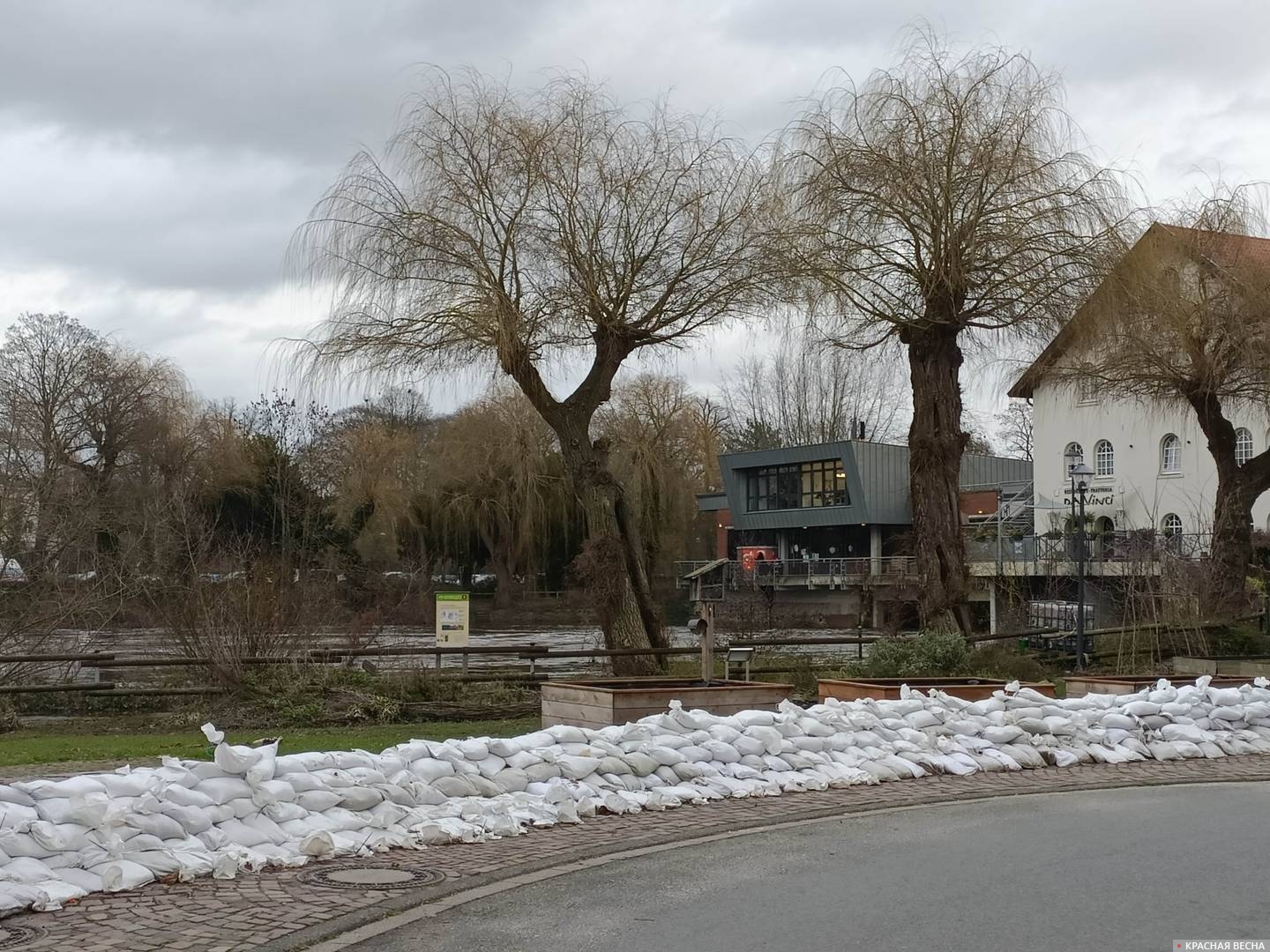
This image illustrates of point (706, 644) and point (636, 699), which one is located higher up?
point (706, 644)

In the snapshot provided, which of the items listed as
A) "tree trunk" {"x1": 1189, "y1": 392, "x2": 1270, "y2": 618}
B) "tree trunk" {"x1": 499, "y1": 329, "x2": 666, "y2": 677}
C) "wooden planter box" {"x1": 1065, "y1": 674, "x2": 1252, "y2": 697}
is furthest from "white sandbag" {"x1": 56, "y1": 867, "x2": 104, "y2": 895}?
"tree trunk" {"x1": 1189, "y1": 392, "x2": 1270, "y2": 618}

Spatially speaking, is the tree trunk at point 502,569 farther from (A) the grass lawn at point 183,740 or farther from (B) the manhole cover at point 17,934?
(B) the manhole cover at point 17,934

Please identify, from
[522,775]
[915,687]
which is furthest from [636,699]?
[915,687]

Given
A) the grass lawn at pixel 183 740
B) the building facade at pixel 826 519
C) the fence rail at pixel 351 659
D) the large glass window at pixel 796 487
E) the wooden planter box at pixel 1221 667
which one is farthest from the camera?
the large glass window at pixel 796 487

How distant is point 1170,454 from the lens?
51.6 metres

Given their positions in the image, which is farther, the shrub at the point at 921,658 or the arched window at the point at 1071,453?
the arched window at the point at 1071,453

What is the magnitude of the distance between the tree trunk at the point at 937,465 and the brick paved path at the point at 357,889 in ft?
32.7

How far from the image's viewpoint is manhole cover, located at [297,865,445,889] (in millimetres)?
6969

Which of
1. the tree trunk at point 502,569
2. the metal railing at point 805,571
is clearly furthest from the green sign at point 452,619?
the metal railing at point 805,571

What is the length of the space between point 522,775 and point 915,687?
687 cm

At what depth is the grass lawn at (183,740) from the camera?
13.4 meters

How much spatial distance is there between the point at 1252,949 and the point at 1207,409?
80.8ft

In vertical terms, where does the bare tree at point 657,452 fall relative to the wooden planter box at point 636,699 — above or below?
above

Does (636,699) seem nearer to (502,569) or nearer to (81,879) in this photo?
(81,879)
